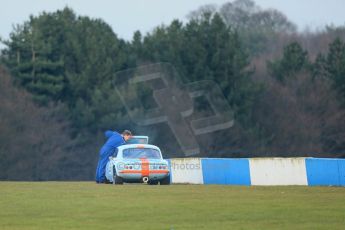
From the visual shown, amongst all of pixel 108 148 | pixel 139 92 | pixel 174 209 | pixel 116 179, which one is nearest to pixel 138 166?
pixel 116 179

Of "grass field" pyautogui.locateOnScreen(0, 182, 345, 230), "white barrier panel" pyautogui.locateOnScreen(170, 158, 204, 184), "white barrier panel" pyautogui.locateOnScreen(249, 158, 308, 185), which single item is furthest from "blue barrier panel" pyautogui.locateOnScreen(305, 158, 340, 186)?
"white barrier panel" pyautogui.locateOnScreen(170, 158, 204, 184)

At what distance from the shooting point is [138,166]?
32.2 metres

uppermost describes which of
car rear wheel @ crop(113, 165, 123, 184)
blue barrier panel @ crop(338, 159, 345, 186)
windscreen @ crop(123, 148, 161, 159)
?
windscreen @ crop(123, 148, 161, 159)

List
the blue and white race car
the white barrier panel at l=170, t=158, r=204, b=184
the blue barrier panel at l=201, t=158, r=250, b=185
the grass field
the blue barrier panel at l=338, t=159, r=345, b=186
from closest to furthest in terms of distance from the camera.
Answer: the grass field → the blue barrier panel at l=338, t=159, r=345, b=186 → the blue and white race car → the blue barrier panel at l=201, t=158, r=250, b=185 → the white barrier panel at l=170, t=158, r=204, b=184

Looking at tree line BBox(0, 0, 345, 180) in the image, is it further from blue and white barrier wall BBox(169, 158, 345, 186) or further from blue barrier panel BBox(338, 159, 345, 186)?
blue barrier panel BBox(338, 159, 345, 186)

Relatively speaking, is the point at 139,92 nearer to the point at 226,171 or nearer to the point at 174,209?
the point at 226,171

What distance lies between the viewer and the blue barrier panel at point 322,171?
31.2m

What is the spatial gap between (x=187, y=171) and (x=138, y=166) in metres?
7.50

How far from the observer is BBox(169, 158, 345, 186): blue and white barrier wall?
31.6 meters

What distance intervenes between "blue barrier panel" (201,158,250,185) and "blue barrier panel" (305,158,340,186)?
10.7ft

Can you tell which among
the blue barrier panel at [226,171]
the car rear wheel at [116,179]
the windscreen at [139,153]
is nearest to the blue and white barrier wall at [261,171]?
the blue barrier panel at [226,171]

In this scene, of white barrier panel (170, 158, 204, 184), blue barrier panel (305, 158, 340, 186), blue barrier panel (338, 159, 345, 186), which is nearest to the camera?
blue barrier panel (338, 159, 345, 186)

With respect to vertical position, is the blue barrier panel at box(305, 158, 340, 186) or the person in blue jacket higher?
the person in blue jacket

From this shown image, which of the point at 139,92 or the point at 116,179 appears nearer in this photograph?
the point at 116,179
